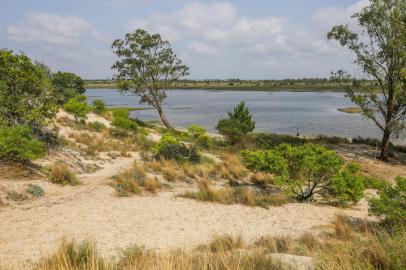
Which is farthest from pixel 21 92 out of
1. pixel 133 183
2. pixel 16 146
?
pixel 133 183

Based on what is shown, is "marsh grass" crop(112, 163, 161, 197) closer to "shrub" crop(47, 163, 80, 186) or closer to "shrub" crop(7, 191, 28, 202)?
"shrub" crop(47, 163, 80, 186)

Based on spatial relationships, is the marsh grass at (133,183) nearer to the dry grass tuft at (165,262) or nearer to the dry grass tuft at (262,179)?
the dry grass tuft at (262,179)

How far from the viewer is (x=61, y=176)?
13070mm

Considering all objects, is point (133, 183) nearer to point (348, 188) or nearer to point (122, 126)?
point (348, 188)

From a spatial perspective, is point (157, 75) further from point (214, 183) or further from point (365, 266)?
point (365, 266)

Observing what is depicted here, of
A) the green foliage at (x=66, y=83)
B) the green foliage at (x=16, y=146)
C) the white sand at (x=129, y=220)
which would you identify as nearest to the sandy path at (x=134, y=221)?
the white sand at (x=129, y=220)

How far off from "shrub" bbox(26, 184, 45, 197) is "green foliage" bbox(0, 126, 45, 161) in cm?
140

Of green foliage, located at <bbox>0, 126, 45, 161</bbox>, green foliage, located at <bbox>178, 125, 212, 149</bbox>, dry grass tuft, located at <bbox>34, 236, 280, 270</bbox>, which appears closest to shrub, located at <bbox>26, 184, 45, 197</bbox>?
green foliage, located at <bbox>0, 126, 45, 161</bbox>

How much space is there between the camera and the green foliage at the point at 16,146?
12.3m

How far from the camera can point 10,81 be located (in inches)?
582

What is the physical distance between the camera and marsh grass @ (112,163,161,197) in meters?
12.4

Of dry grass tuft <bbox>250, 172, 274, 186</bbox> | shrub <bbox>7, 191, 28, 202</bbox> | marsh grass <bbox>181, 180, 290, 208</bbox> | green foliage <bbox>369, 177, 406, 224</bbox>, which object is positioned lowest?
dry grass tuft <bbox>250, 172, 274, 186</bbox>

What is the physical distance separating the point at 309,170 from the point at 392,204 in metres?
4.15

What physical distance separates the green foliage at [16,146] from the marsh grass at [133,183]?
128 inches
